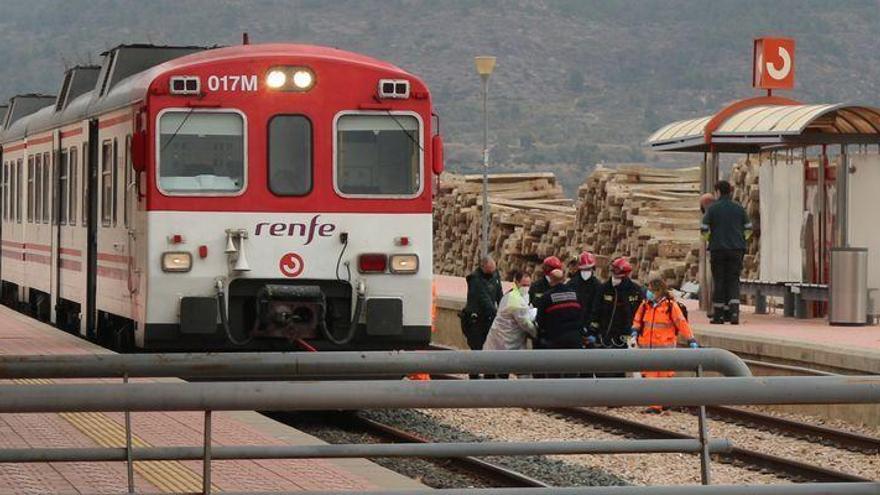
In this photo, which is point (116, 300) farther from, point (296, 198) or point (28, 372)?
point (28, 372)

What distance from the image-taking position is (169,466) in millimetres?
10250

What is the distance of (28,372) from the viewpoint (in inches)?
308

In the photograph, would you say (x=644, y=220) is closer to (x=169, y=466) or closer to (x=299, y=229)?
(x=299, y=229)

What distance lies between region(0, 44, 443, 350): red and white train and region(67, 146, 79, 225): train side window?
3.44m

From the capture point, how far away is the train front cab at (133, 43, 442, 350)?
16641 millimetres

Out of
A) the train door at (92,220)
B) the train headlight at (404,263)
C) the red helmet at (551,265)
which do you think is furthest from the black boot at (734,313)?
the train headlight at (404,263)

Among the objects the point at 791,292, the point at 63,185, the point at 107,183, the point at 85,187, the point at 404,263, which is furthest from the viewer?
the point at 791,292

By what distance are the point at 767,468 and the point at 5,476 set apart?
6300 millimetres

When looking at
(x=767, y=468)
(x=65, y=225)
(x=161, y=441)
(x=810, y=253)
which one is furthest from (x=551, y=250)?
(x=161, y=441)

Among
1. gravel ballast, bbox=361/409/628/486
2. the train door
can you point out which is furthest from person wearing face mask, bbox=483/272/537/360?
the train door

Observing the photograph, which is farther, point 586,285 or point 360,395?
point 586,285

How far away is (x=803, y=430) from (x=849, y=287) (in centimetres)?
648

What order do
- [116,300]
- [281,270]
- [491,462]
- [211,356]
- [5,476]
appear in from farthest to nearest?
[116,300] < [281,270] < [491,462] < [5,476] < [211,356]

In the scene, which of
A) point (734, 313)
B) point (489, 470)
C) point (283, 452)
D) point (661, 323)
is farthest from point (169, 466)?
point (734, 313)
